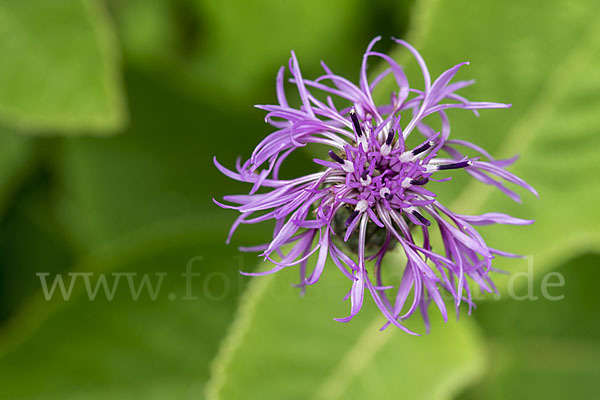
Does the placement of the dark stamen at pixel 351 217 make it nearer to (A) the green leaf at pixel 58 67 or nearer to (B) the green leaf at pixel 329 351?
(B) the green leaf at pixel 329 351

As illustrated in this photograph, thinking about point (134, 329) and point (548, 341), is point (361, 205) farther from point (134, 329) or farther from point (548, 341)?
point (548, 341)

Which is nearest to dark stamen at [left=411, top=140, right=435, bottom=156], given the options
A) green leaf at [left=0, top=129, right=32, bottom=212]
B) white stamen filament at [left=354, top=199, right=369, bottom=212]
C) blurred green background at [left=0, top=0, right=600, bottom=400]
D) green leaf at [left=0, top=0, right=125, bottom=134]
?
white stamen filament at [left=354, top=199, right=369, bottom=212]

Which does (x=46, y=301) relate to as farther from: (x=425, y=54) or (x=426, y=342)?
(x=425, y=54)

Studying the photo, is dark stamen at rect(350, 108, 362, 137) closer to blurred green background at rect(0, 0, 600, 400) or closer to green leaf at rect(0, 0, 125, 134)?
blurred green background at rect(0, 0, 600, 400)

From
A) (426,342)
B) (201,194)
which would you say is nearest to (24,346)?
(201,194)

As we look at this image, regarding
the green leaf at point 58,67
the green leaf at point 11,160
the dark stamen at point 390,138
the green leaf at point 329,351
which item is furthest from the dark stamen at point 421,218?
the green leaf at point 11,160
